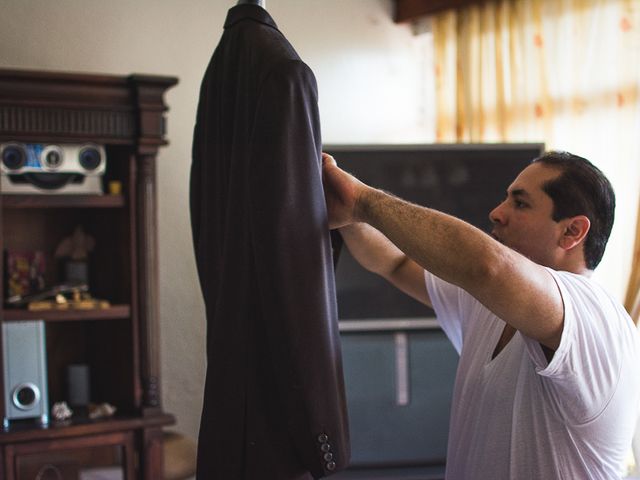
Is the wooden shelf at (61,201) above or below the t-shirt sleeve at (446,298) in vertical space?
above

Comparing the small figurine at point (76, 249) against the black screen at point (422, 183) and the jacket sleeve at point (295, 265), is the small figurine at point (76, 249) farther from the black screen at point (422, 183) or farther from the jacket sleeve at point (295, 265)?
the jacket sleeve at point (295, 265)

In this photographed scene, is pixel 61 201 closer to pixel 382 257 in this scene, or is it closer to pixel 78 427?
pixel 78 427

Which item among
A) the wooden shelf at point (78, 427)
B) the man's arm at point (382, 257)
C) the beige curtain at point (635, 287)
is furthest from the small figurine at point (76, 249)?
the beige curtain at point (635, 287)

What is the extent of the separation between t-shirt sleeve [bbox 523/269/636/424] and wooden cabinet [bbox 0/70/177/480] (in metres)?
1.70

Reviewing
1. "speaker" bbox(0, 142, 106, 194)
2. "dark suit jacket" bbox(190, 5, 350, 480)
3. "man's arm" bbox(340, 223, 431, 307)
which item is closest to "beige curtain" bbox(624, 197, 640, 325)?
"man's arm" bbox(340, 223, 431, 307)


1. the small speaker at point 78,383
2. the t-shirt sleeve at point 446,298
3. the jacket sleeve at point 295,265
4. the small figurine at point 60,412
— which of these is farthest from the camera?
the small speaker at point 78,383

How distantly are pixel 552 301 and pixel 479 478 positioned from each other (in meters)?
0.46

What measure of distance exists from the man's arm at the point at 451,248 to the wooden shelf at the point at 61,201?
169 cm

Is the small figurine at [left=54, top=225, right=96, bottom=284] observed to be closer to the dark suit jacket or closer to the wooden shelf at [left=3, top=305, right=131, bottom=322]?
the wooden shelf at [left=3, top=305, right=131, bottom=322]

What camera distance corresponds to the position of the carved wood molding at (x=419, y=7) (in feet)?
13.4

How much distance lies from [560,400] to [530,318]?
0.24 meters

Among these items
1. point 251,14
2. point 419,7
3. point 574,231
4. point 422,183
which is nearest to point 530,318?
point 574,231

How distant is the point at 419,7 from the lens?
167 inches

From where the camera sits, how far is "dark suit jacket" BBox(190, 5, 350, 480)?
1262 mm
